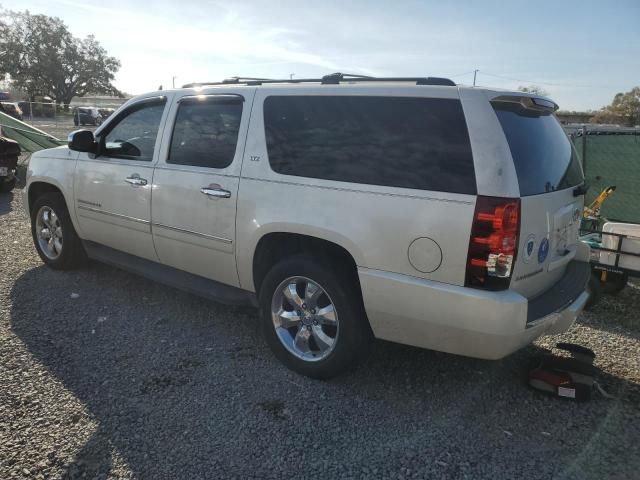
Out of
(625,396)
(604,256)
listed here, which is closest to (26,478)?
(625,396)

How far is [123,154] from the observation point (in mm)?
4484

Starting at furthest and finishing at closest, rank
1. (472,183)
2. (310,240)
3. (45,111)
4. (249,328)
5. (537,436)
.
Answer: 1. (45,111)
2. (249,328)
3. (310,240)
4. (537,436)
5. (472,183)

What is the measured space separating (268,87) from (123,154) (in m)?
1.68

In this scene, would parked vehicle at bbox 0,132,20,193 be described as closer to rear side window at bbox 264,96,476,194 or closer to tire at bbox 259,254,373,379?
rear side window at bbox 264,96,476,194

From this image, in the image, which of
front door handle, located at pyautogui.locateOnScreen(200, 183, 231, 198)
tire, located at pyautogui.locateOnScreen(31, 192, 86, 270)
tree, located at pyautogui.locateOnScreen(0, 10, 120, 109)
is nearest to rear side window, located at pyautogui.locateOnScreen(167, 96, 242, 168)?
front door handle, located at pyautogui.locateOnScreen(200, 183, 231, 198)

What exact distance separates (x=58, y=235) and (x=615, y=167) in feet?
25.2

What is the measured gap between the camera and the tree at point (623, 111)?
148 feet

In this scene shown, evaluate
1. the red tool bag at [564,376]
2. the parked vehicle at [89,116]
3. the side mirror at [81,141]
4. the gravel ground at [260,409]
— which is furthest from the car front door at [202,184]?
the parked vehicle at [89,116]

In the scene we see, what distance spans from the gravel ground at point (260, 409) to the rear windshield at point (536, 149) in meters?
1.39

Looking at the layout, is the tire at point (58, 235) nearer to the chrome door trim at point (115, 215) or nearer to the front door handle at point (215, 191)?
the chrome door trim at point (115, 215)

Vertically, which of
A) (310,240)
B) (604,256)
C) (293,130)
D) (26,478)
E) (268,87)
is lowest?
(26,478)

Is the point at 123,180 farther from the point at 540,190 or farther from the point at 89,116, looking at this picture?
the point at 89,116

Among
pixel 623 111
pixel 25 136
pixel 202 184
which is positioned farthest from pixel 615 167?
pixel 623 111

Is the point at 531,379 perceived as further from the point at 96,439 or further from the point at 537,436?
the point at 96,439
